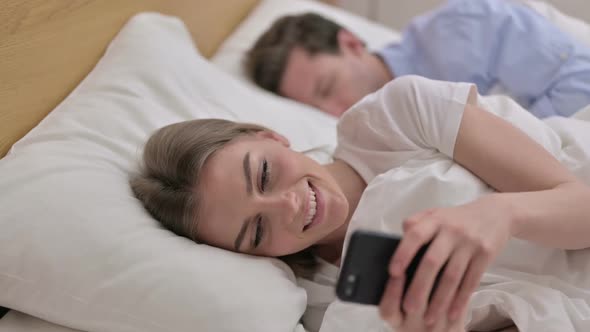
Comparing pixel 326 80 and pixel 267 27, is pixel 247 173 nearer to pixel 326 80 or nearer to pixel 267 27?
pixel 326 80

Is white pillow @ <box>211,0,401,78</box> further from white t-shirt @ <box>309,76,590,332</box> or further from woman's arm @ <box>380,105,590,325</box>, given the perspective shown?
woman's arm @ <box>380,105,590,325</box>

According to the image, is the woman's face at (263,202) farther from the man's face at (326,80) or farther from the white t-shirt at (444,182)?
the man's face at (326,80)

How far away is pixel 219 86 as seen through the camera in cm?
132

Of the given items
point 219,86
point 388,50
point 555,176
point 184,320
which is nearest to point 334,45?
point 388,50

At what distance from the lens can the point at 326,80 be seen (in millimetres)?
1649

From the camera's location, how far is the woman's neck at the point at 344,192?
1098 millimetres

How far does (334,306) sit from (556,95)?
86 cm

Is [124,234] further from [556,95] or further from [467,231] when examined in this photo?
[556,95]

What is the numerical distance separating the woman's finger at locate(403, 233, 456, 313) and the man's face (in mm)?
999

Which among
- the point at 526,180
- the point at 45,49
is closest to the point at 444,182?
the point at 526,180

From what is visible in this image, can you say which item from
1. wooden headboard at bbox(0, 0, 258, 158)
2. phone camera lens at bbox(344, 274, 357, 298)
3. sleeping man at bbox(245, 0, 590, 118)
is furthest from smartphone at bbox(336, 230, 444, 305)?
sleeping man at bbox(245, 0, 590, 118)

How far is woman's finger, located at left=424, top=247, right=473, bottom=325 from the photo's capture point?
2.15 feet

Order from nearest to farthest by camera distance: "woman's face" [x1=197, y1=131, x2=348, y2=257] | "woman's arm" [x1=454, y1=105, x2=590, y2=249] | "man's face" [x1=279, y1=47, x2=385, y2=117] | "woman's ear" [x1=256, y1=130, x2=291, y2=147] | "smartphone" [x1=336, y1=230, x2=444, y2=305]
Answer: "smartphone" [x1=336, y1=230, x2=444, y2=305] → "woman's arm" [x1=454, y1=105, x2=590, y2=249] → "woman's face" [x1=197, y1=131, x2=348, y2=257] → "woman's ear" [x1=256, y1=130, x2=291, y2=147] → "man's face" [x1=279, y1=47, x2=385, y2=117]

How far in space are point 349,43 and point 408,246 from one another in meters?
1.18
